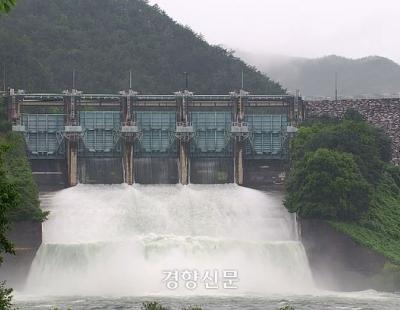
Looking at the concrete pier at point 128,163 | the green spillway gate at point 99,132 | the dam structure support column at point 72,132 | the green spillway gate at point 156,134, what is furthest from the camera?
the green spillway gate at point 99,132

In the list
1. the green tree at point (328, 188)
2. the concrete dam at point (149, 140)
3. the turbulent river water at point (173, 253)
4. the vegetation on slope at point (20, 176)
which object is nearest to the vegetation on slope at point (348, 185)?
the green tree at point (328, 188)

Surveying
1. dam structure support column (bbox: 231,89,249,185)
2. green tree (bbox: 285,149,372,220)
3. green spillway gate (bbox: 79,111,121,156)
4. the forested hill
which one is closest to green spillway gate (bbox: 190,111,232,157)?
dam structure support column (bbox: 231,89,249,185)

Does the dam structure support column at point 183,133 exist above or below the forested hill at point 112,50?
below

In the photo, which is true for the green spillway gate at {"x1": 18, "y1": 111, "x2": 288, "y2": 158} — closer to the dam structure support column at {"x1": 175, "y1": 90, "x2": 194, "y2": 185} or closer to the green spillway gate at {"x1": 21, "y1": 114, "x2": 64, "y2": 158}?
the green spillway gate at {"x1": 21, "y1": 114, "x2": 64, "y2": 158}

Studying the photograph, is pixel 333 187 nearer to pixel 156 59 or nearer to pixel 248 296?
pixel 248 296

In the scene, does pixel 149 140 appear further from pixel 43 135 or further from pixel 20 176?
pixel 20 176

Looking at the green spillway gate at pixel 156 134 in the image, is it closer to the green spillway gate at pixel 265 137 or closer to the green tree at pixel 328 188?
the green spillway gate at pixel 265 137
